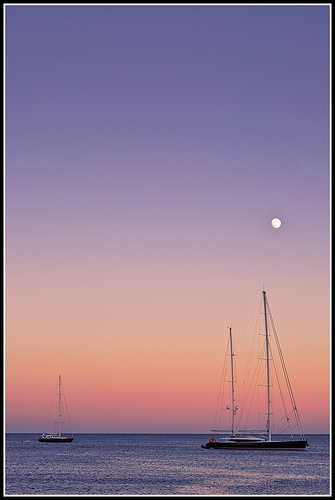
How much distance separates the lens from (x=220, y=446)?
305 ft

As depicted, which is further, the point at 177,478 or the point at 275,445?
the point at 275,445

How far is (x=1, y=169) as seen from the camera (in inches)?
775

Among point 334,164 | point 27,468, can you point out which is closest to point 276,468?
point 27,468

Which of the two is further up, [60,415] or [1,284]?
[1,284]

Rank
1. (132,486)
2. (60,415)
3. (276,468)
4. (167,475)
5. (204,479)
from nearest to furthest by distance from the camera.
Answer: (132,486)
(204,479)
(167,475)
(276,468)
(60,415)

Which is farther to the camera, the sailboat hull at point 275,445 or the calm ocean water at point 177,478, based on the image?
the sailboat hull at point 275,445

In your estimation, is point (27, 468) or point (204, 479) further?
point (27, 468)

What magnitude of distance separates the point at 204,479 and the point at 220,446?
29733mm

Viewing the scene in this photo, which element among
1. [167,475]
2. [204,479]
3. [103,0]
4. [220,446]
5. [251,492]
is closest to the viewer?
[103,0]

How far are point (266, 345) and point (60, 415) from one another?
209 feet

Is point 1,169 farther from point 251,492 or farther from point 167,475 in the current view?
point 167,475

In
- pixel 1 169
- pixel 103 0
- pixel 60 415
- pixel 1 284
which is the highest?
pixel 103 0

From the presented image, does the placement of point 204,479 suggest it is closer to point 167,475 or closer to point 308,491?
point 167,475

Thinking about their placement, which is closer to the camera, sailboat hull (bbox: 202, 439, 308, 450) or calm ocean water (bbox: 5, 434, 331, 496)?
calm ocean water (bbox: 5, 434, 331, 496)
